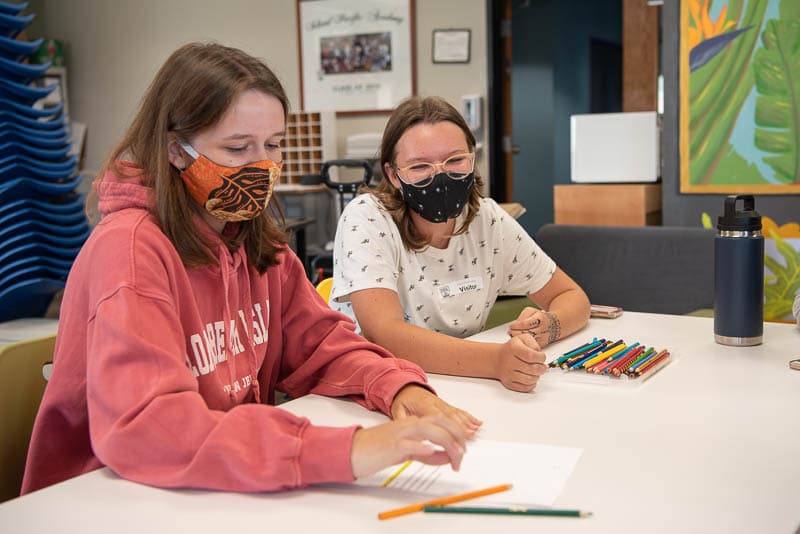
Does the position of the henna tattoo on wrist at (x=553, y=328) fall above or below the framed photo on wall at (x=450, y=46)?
below

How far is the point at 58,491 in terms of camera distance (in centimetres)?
99

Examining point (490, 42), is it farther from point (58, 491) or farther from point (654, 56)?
point (58, 491)

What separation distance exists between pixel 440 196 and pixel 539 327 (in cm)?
38

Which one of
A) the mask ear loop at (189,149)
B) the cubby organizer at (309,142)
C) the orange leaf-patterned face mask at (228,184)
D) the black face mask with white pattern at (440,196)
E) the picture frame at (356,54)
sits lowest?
the black face mask with white pattern at (440,196)

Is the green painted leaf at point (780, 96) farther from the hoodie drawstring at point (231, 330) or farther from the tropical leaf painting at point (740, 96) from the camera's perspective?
the hoodie drawstring at point (231, 330)

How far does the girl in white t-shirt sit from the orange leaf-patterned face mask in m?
0.48

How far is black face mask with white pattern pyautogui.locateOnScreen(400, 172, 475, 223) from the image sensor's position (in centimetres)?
185

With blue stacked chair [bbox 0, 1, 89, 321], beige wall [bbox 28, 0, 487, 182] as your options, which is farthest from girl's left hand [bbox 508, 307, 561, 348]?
beige wall [bbox 28, 0, 487, 182]

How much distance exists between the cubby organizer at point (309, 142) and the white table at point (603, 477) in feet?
14.4

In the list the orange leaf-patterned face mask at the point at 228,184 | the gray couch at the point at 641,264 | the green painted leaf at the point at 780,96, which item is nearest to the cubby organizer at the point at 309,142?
the gray couch at the point at 641,264

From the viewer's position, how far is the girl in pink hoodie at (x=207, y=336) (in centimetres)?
97

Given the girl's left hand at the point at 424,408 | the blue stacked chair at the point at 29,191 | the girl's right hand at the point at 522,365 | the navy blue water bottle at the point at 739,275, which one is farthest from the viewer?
the blue stacked chair at the point at 29,191

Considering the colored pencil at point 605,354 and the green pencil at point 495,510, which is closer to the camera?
the green pencil at point 495,510

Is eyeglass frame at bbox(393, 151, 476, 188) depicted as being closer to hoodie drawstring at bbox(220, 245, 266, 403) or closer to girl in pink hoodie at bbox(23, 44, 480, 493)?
girl in pink hoodie at bbox(23, 44, 480, 493)
